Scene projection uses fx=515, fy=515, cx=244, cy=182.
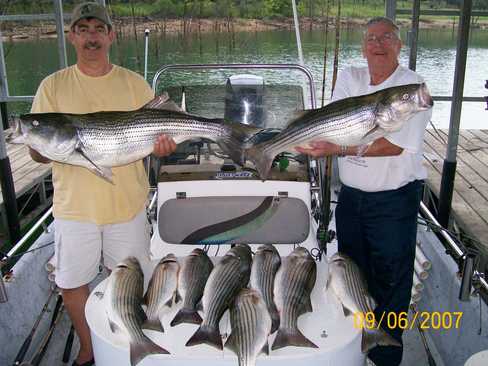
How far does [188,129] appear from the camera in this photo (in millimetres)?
3035

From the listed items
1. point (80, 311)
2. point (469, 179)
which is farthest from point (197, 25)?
point (80, 311)

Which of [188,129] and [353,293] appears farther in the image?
[188,129]

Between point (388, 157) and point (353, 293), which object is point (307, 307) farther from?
point (388, 157)

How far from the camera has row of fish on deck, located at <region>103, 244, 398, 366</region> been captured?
8.18 ft

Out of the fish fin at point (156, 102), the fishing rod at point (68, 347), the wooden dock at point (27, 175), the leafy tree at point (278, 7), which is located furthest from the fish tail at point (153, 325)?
the leafy tree at point (278, 7)

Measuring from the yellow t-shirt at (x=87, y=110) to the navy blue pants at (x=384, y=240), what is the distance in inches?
57.8

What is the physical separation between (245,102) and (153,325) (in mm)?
2294

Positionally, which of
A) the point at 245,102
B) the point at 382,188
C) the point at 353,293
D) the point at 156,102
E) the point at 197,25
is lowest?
the point at 353,293

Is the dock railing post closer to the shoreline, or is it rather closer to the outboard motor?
the shoreline

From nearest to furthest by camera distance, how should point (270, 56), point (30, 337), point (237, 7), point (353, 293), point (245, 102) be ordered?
point (353, 293) → point (30, 337) → point (245, 102) → point (237, 7) → point (270, 56)

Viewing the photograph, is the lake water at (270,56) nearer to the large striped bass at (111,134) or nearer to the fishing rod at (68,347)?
the fishing rod at (68,347)

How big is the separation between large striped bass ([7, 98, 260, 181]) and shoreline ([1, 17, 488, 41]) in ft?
13.4

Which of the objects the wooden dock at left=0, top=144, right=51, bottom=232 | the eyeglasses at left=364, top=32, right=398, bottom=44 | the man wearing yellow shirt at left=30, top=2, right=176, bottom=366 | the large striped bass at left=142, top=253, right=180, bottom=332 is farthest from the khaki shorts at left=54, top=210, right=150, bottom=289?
the wooden dock at left=0, top=144, right=51, bottom=232

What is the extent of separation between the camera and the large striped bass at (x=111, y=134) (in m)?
2.81
